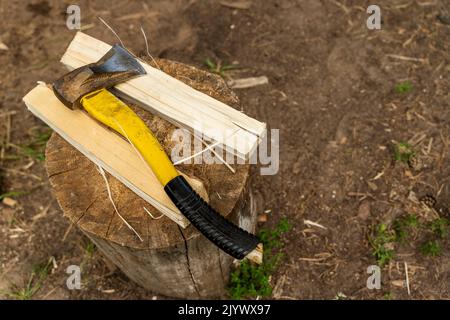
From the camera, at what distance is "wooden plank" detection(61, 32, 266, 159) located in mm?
2396

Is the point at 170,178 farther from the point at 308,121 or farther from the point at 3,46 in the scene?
the point at 3,46

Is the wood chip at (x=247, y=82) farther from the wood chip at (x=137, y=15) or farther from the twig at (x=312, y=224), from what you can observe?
the twig at (x=312, y=224)

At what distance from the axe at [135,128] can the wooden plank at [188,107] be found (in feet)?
0.33

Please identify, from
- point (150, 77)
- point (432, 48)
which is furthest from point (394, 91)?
point (150, 77)

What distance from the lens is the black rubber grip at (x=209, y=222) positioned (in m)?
2.12

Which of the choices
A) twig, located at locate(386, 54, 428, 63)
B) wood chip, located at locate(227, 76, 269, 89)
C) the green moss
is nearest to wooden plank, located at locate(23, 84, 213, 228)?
the green moss

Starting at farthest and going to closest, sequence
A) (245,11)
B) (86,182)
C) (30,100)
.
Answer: (245,11) → (30,100) → (86,182)

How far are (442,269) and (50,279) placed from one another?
9.29ft

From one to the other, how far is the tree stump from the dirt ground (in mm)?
901

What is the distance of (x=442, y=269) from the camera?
3320 mm

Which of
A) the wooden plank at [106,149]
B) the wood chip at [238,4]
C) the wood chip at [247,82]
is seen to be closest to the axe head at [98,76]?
the wooden plank at [106,149]
